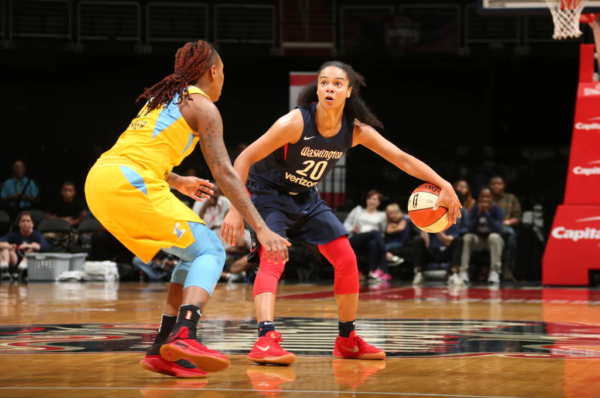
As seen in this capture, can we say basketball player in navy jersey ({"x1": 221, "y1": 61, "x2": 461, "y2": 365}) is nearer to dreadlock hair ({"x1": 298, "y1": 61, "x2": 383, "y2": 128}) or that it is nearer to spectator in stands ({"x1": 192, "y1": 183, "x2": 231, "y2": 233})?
dreadlock hair ({"x1": 298, "y1": 61, "x2": 383, "y2": 128})

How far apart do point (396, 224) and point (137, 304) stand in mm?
5346

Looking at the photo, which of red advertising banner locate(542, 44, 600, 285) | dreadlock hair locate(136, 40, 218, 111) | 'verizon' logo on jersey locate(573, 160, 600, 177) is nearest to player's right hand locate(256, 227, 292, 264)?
dreadlock hair locate(136, 40, 218, 111)

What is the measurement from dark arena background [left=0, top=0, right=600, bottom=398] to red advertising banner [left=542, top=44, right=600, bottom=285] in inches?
1.0

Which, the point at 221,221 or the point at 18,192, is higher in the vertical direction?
the point at 18,192

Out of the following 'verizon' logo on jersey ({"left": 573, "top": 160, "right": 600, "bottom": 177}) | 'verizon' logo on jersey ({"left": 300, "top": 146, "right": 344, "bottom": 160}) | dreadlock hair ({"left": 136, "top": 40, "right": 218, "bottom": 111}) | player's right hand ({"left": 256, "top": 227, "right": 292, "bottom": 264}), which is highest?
dreadlock hair ({"left": 136, "top": 40, "right": 218, "bottom": 111})

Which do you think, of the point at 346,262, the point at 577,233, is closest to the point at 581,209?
the point at 577,233

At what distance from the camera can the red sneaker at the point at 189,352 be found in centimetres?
359

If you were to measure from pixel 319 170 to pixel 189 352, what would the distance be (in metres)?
1.60

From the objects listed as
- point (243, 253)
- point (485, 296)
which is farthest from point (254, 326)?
point (243, 253)

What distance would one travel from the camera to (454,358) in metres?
4.45

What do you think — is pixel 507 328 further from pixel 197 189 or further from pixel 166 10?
pixel 166 10

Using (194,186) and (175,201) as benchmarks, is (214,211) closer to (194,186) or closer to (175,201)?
(194,186)

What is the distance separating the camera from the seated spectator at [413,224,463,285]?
1199 centimetres

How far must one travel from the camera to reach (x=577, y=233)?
1102 centimetres
